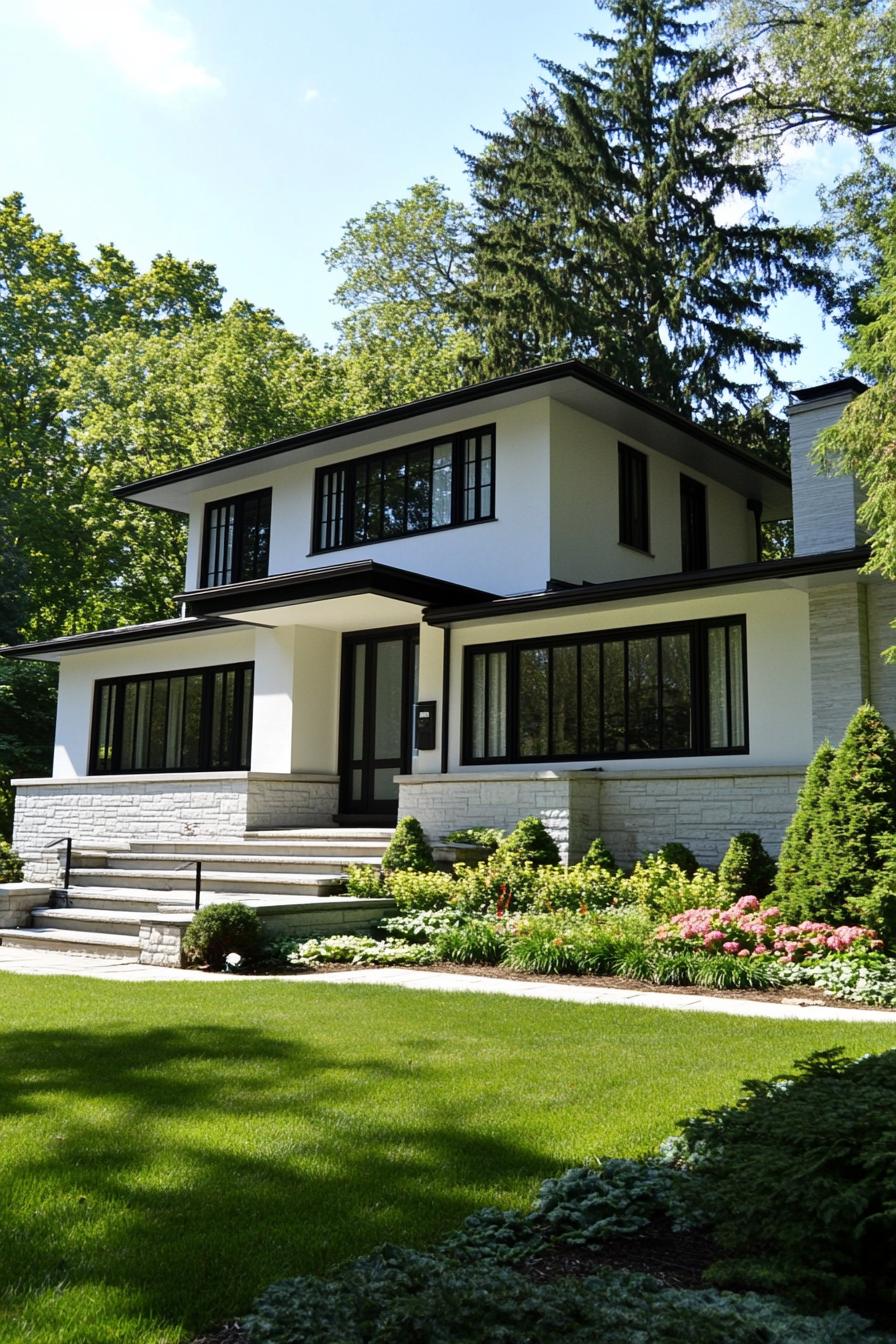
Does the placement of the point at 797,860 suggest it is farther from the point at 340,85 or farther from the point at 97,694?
the point at 97,694

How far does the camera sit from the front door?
15.6 meters

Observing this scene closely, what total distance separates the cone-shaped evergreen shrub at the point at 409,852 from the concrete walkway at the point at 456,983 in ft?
8.40

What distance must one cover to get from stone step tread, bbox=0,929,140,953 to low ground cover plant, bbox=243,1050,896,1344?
8.35 metres

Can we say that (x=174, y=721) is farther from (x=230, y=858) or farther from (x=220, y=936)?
(x=220, y=936)

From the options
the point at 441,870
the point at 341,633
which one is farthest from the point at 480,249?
the point at 441,870

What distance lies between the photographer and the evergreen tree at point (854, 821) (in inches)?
364

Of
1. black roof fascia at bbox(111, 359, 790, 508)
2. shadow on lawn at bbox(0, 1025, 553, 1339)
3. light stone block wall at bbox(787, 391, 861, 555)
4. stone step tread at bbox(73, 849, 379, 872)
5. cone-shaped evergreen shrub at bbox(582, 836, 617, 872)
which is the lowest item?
shadow on lawn at bbox(0, 1025, 553, 1339)

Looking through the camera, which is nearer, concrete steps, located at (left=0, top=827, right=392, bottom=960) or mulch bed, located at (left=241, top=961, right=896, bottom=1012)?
mulch bed, located at (left=241, top=961, right=896, bottom=1012)

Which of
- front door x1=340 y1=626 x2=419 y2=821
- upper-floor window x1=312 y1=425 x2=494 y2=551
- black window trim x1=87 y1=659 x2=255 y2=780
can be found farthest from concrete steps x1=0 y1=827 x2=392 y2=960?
upper-floor window x1=312 y1=425 x2=494 y2=551

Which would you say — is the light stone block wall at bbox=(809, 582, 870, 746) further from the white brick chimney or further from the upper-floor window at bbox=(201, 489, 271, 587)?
the upper-floor window at bbox=(201, 489, 271, 587)

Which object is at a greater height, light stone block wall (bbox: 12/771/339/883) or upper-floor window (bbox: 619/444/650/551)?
upper-floor window (bbox: 619/444/650/551)

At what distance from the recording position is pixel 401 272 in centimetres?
3144

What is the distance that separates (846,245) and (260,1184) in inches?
944

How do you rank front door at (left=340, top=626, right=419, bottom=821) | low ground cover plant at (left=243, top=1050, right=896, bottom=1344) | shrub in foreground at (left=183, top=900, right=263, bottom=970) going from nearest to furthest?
low ground cover plant at (left=243, top=1050, right=896, bottom=1344) → shrub in foreground at (left=183, top=900, right=263, bottom=970) → front door at (left=340, top=626, right=419, bottom=821)
